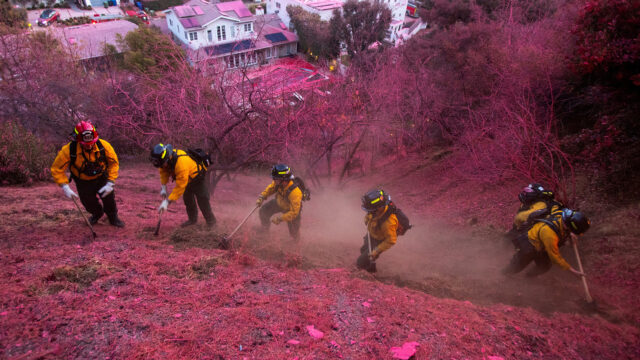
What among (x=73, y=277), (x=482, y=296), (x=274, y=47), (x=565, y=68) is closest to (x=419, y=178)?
(x=565, y=68)

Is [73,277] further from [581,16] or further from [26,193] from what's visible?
[581,16]

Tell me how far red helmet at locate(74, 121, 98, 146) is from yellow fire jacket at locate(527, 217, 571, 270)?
6754 mm

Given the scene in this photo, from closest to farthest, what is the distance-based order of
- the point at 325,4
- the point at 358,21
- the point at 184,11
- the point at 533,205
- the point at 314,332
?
1. the point at 314,332
2. the point at 533,205
3. the point at 358,21
4. the point at 184,11
5. the point at 325,4

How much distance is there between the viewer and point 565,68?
9805 millimetres

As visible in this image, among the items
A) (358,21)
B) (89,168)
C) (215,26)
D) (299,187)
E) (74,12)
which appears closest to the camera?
(89,168)

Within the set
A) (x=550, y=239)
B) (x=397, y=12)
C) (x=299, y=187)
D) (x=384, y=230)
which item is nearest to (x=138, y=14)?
(x=397, y=12)

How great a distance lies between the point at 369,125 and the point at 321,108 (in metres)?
1.87

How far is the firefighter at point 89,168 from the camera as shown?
5.09 m

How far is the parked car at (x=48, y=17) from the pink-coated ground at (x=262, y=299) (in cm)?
3500

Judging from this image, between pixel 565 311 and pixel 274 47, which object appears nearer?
pixel 565 311

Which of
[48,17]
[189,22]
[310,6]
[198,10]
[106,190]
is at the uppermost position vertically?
[48,17]

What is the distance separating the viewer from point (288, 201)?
6117 mm

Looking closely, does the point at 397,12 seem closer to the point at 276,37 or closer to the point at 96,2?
the point at 276,37

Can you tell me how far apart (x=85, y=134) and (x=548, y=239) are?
22.5 feet
